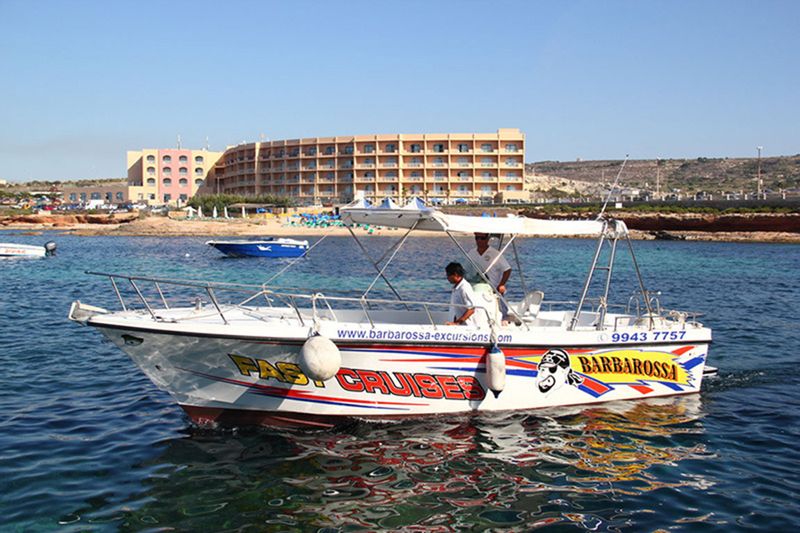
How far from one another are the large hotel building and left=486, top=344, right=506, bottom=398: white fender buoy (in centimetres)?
8606

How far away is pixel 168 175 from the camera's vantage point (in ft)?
408

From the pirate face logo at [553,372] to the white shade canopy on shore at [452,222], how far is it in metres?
1.76

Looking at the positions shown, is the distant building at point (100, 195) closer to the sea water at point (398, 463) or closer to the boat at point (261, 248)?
the boat at point (261, 248)

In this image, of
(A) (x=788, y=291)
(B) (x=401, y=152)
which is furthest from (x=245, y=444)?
(B) (x=401, y=152)

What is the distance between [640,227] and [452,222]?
72694mm

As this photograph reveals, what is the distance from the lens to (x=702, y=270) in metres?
34.9

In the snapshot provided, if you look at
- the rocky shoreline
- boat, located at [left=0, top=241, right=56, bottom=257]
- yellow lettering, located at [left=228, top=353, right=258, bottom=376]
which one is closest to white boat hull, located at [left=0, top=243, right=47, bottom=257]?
boat, located at [left=0, top=241, right=56, bottom=257]

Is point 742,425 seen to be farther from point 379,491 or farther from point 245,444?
point 245,444

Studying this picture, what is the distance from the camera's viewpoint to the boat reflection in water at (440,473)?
21.9 feet

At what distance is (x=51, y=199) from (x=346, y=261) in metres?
118

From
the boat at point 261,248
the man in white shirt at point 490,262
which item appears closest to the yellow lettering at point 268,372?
the man in white shirt at point 490,262

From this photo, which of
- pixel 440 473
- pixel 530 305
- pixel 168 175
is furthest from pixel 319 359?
pixel 168 175

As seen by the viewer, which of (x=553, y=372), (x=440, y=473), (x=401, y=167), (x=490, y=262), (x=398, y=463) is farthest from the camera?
(x=401, y=167)

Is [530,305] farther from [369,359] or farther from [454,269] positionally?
[369,359]
